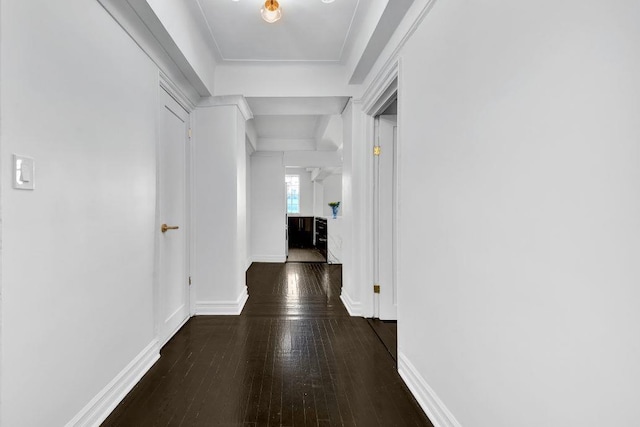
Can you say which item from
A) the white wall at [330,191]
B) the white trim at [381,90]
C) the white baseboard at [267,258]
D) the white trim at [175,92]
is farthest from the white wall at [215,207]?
the white wall at [330,191]

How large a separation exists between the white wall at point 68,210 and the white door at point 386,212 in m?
2.12

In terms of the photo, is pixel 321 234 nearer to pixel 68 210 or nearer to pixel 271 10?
pixel 271 10

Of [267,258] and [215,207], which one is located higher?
[215,207]

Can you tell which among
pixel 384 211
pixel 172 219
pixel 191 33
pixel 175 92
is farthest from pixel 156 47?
pixel 384 211

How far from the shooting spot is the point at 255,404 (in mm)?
1822

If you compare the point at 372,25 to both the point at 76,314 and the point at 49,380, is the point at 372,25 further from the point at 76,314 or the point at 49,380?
the point at 49,380

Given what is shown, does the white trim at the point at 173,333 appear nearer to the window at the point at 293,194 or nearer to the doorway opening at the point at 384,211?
the doorway opening at the point at 384,211

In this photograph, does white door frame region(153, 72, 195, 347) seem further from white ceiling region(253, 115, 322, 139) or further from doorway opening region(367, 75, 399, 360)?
white ceiling region(253, 115, 322, 139)

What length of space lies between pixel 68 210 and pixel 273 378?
1.54 m

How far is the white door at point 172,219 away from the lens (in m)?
2.54

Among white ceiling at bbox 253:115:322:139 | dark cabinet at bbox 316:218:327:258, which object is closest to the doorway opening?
white ceiling at bbox 253:115:322:139

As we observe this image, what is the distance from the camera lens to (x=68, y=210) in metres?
1.45

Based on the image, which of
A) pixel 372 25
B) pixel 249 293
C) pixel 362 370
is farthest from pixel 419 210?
pixel 249 293

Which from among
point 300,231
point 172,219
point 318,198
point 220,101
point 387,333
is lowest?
point 387,333
